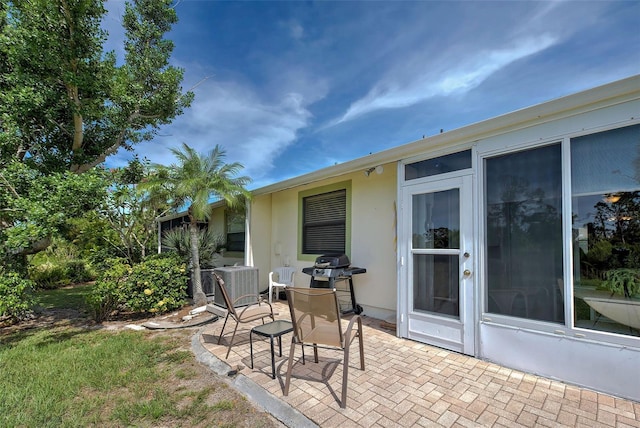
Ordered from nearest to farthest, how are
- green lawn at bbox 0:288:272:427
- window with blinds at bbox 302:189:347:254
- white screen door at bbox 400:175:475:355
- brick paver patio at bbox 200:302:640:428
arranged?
brick paver patio at bbox 200:302:640:428 < green lawn at bbox 0:288:272:427 < white screen door at bbox 400:175:475:355 < window with blinds at bbox 302:189:347:254

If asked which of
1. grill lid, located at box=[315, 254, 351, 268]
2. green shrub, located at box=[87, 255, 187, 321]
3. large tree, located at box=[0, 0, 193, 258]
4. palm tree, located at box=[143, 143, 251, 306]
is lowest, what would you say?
green shrub, located at box=[87, 255, 187, 321]

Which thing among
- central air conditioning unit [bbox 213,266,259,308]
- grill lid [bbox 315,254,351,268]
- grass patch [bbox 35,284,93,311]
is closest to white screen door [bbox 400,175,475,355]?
grill lid [bbox 315,254,351,268]

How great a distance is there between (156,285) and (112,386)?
319cm

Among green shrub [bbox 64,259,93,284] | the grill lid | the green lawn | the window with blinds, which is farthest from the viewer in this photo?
green shrub [bbox 64,259,93,284]

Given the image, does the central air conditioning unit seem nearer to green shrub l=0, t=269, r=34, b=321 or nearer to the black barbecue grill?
the black barbecue grill

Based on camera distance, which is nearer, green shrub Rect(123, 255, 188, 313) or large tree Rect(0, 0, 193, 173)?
large tree Rect(0, 0, 193, 173)

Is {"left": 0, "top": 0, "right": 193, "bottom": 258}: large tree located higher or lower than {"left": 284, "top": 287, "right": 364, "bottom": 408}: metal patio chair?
higher

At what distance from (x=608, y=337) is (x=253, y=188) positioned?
7.01 metres

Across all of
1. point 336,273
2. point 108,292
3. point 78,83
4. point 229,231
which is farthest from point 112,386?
point 229,231

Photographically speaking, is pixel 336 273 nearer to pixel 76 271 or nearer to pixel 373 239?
pixel 373 239

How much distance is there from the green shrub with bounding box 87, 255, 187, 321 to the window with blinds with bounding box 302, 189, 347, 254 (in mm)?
3078

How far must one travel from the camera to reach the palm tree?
6.36 m

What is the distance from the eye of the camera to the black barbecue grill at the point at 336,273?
17.9 ft

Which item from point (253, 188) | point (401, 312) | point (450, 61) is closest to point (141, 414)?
point (401, 312)
